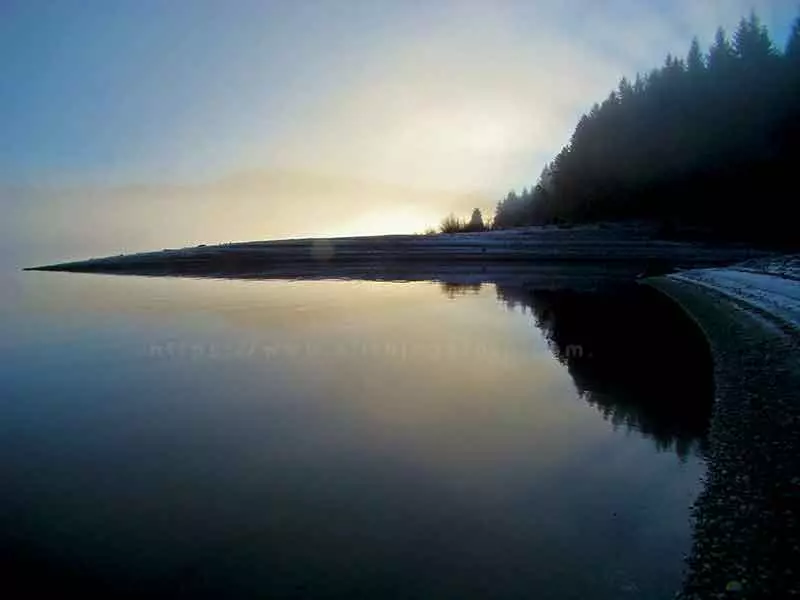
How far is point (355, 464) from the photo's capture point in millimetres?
9492

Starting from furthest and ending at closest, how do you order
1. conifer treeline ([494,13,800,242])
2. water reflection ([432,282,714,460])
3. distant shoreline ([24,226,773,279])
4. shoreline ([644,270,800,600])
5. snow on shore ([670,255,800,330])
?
conifer treeline ([494,13,800,242])
distant shoreline ([24,226,773,279])
snow on shore ([670,255,800,330])
water reflection ([432,282,714,460])
shoreline ([644,270,800,600])

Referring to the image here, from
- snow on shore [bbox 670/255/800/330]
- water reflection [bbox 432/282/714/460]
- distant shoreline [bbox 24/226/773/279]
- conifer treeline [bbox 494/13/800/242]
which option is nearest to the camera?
water reflection [bbox 432/282/714/460]

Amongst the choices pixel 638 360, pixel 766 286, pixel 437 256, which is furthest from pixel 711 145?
pixel 638 360

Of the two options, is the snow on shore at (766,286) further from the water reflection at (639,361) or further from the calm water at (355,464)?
the calm water at (355,464)

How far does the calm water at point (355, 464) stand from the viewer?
6566mm

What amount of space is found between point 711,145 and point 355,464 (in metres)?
75.5

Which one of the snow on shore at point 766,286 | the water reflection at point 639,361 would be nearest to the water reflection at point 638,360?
the water reflection at point 639,361

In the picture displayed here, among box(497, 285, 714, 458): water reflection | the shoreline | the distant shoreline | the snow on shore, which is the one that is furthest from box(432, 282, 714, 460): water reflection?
the distant shoreline

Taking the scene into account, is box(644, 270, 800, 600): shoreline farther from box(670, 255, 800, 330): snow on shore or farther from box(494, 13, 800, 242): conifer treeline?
box(494, 13, 800, 242): conifer treeline

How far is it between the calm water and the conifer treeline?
56.8 metres

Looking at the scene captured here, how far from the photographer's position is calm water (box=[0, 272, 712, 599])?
6.57 metres

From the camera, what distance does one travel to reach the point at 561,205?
106 metres

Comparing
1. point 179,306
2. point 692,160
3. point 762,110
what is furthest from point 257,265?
point 762,110

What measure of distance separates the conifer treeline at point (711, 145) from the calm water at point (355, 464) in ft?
186
